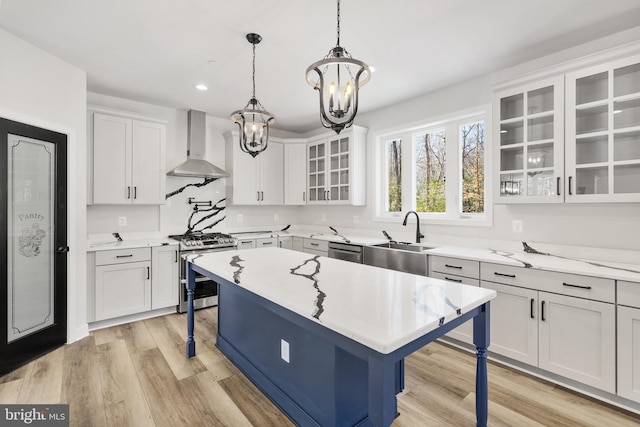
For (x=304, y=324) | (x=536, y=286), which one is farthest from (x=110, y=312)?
(x=536, y=286)

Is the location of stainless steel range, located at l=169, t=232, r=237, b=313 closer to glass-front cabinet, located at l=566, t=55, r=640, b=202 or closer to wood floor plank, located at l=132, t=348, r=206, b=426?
wood floor plank, located at l=132, t=348, r=206, b=426

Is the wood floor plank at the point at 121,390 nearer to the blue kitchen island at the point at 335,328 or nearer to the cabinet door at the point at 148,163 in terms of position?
the blue kitchen island at the point at 335,328

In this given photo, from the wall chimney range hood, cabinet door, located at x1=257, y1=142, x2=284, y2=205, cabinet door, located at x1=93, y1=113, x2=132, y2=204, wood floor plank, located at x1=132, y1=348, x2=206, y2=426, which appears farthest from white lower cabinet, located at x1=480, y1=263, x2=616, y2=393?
cabinet door, located at x1=93, y1=113, x2=132, y2=204

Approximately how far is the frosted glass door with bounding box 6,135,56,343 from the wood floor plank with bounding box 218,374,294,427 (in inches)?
72.9

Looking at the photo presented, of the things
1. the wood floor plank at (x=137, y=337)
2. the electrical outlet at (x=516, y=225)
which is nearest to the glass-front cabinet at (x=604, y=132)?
the electrical outlet at (x=516, y=225)

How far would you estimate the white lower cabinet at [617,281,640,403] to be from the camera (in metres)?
1.92

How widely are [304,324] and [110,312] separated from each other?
3.02 meters

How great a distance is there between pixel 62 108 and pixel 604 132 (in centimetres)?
458

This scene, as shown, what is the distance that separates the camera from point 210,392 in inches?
86.7

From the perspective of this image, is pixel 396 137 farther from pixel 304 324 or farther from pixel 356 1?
pixel 304 324

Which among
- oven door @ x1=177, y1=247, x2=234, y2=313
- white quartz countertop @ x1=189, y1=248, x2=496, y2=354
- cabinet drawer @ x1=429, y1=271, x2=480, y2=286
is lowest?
oven door @ x1=177, y1=247, x2=234, y2=313

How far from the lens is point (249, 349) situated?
7.85 ft

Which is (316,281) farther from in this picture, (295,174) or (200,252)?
(295,174)

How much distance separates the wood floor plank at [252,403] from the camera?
1914 mm
